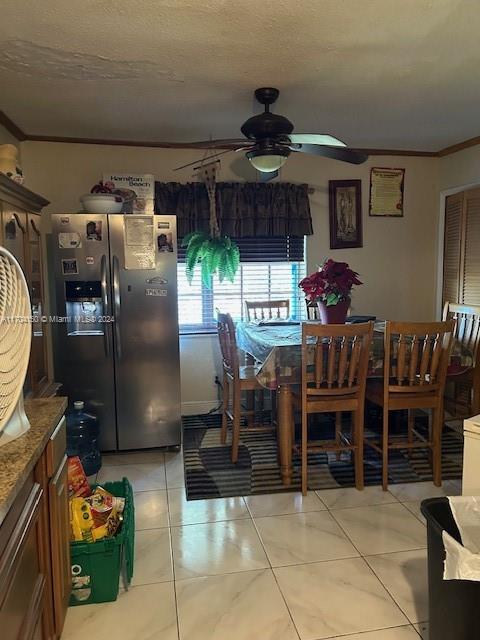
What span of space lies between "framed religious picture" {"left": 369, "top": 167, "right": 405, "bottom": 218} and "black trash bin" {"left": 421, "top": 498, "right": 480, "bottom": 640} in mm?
3351

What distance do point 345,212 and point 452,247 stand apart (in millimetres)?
1034

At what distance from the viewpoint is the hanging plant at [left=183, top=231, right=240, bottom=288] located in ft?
12.8

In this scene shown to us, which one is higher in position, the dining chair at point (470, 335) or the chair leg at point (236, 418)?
the dining chair at point (470, 335)

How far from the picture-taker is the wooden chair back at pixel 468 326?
3248 millimetres

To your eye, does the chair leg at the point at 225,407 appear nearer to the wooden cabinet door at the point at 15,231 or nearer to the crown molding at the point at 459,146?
the wooden cabinet door at the point at 15,231

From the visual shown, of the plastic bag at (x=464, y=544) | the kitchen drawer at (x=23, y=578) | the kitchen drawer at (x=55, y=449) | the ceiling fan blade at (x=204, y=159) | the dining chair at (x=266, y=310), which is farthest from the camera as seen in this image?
the dining chair at (x=266, y=310)

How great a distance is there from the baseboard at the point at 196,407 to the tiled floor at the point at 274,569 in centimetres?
141

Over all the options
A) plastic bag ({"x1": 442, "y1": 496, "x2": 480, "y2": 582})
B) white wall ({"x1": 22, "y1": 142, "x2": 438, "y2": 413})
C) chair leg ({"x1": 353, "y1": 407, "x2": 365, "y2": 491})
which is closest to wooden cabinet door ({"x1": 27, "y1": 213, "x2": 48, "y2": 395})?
white wall ({"x1": 22, "y1": 142, "x2": 438, "y2": 413})

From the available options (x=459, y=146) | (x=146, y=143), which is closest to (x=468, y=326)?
(x=459, y=146)

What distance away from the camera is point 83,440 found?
3.19 metres

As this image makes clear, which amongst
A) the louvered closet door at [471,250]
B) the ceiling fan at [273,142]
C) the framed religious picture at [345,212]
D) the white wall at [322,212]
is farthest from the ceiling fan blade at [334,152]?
the louvered closet door at [471,250]

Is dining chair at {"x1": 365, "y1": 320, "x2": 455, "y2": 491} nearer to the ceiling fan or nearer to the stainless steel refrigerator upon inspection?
the ceiling fan

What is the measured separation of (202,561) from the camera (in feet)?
7.27

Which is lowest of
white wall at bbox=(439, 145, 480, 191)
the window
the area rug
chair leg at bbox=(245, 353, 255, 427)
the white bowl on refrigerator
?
the area rug
